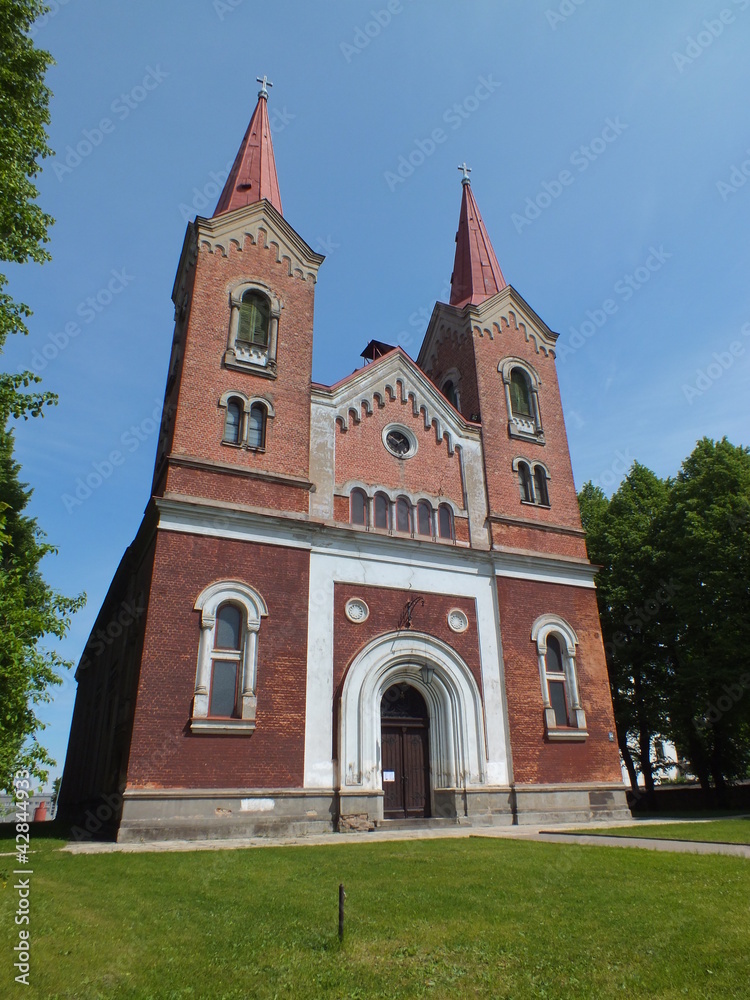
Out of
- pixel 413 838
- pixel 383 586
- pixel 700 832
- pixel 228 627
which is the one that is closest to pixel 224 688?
pixel 228 627

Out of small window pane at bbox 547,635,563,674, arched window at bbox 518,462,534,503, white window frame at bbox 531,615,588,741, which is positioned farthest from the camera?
arched window at bbox 518,462,534,503

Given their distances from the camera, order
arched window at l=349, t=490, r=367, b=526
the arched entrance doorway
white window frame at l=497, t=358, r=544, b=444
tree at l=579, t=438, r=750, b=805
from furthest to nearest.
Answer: white window frame at l=497, t=358, r=544, b=444, tree at l=579, t=438, r=750, b=805, arched window at l=349, t=490, r=367, b=526, the arched entrance doorway

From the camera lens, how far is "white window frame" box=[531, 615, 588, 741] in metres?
20.5

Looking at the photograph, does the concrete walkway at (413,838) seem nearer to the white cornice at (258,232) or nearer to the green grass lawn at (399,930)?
the green grass lawn at (399,930)

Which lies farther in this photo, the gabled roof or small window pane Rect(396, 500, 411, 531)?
the gabled roof

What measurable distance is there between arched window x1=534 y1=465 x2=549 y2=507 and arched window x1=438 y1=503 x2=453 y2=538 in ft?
12.9

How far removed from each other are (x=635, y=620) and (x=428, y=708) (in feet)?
48.5

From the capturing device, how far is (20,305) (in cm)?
1236

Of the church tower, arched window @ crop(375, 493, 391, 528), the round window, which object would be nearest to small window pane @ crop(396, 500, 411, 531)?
arched window @ crop(375, 493, 391, 528)

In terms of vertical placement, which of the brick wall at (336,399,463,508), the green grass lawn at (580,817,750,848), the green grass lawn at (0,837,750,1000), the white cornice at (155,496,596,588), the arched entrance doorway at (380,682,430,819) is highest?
the brick wall at (336,399,463,508)

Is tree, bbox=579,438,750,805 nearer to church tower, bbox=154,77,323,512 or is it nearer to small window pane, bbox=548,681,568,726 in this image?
small window pane, bbox=548,681,568,726

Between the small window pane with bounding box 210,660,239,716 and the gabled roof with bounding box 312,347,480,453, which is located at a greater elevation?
the gabled roof with bounding box 312,347,480,453

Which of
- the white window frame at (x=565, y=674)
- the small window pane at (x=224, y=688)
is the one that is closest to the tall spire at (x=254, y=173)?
the small window pane at (x=224, y=688)

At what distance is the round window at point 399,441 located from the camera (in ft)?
73.4
